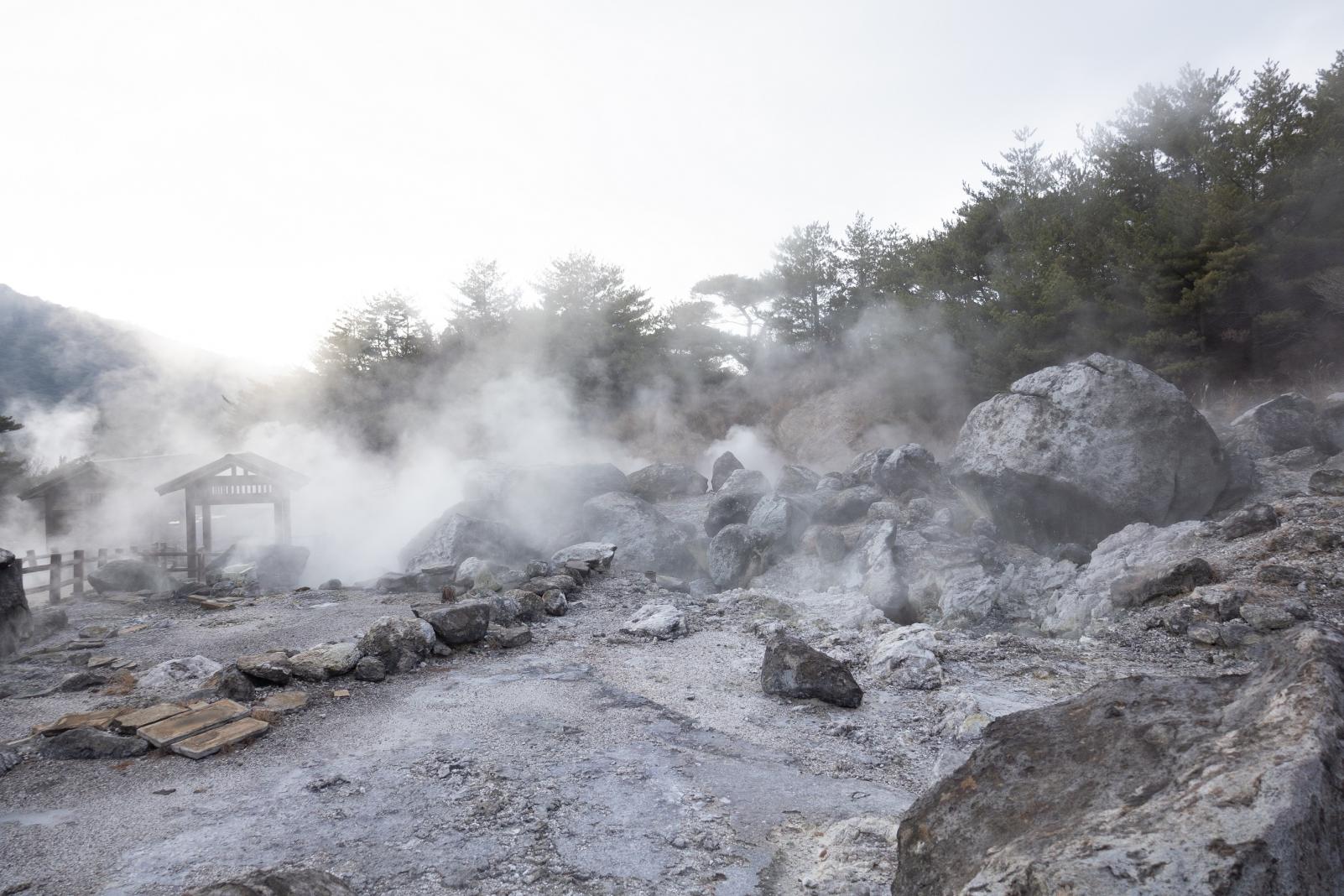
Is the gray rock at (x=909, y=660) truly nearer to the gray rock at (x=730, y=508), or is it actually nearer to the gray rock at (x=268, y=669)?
the gray rock at (x=268, y=669)

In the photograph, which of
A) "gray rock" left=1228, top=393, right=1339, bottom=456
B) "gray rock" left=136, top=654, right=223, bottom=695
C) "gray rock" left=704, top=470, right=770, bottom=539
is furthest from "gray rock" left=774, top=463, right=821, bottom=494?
"gray rock" left=136, top=654, right=223, bottom=695

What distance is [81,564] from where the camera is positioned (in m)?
12.1

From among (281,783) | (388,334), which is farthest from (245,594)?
(388,334)

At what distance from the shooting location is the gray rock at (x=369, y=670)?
5844mm

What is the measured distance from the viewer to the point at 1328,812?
158cm

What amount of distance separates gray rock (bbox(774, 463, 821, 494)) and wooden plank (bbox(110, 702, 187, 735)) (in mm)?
10556

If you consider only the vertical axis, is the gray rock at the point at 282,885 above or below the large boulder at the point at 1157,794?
below

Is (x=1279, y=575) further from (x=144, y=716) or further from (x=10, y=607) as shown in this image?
(x=10, y=607)

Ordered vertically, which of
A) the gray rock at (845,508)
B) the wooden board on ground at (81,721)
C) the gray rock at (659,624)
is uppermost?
the gray rock at (845,508)

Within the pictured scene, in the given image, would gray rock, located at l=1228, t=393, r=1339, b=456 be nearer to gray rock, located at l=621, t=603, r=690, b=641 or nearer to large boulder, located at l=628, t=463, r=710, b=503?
gray rock, located at l=621, t=603, r=690, b=641

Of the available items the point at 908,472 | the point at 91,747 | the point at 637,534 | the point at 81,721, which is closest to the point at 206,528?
the point at 637,534

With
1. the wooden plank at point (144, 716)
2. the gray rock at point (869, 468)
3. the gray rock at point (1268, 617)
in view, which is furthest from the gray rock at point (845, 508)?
the wooden plank at point (144, 716)

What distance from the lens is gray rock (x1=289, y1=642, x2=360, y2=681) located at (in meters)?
5.71

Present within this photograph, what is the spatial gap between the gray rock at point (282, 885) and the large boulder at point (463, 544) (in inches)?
363
